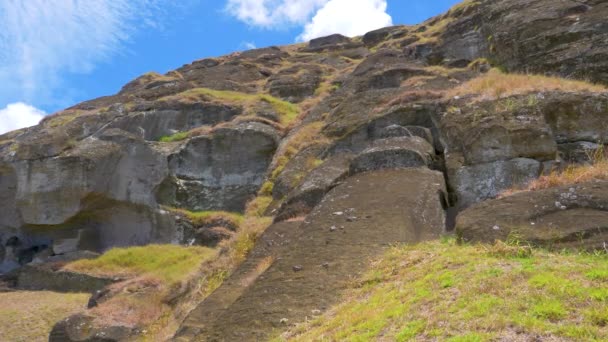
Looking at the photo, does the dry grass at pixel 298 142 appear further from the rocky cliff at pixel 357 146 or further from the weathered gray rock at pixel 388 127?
the weathered gray rock at pixel 388 127

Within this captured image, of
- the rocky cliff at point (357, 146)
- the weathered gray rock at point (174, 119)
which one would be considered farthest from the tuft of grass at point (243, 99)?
the weathered gray rock at point (174, 119)

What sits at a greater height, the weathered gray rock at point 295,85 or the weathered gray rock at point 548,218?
the weathered gray rock at point 295,85

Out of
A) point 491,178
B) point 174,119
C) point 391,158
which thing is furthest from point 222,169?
point 491,178

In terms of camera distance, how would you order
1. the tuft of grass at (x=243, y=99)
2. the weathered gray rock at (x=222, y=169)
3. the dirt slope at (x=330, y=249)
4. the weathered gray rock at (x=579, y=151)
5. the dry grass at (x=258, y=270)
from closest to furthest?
the dirt slope at (x=330, y=249) < the dry grass at (x=258, y=270) < the weathered gray rock at (x=579, y=151) < the weathered gray rock at (x=222, y=169) < the tuft of grass at (x=243, y=99)

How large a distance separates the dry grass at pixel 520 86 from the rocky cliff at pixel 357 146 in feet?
0.23

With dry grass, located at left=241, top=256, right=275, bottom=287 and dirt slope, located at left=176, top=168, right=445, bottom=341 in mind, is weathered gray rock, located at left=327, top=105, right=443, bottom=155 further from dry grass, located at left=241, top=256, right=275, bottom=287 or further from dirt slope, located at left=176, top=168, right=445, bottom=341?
dry grass, located at left=241, top=256, right=275, bottom=287

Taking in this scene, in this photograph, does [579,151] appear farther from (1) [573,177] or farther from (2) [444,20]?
(2) [444,20]

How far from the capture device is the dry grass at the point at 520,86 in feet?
48.1

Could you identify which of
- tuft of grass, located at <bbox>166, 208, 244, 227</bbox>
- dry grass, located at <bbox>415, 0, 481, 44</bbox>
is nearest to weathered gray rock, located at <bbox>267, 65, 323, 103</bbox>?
dry grass, located at <bbox>415, 0, 481, 44</bbox>

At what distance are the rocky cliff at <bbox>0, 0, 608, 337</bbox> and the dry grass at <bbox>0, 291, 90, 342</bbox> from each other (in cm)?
416

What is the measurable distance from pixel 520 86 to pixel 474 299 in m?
10.2

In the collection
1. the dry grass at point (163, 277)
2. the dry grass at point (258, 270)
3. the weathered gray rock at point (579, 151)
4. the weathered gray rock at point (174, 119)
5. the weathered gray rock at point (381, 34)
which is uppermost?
the weathered gray rock at point (381, 34)

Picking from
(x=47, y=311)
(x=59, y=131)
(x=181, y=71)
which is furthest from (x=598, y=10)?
(x=181, y=71)

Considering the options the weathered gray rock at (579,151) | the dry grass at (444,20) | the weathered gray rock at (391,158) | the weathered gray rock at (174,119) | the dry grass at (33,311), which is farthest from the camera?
the dry grass at (444,20)
